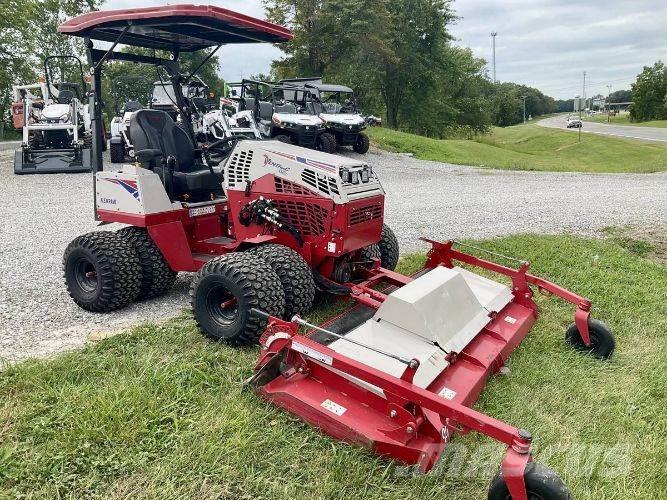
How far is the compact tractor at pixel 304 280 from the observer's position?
2.98 metres

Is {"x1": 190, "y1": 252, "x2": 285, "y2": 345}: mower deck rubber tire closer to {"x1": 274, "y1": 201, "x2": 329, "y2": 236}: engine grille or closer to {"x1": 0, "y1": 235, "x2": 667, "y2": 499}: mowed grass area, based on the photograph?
{"x1": 0, "y1": 235, "x2": 667, "y2": 499}: mowed grass area

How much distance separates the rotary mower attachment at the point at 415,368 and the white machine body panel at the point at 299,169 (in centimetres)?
83

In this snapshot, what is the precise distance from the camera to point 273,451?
3.01 m

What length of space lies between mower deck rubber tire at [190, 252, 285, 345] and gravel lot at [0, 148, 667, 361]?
99 cm

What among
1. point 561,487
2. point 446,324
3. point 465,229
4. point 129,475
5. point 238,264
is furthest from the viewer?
point 465,229

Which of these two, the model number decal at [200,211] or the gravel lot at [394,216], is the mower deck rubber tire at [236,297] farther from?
the model number decal at [200,211]

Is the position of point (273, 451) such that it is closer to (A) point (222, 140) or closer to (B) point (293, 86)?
(A) point (222, 140)

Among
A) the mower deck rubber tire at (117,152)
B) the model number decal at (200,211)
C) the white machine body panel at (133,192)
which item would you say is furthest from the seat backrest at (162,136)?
the mower deck rubber tire at (117,152)

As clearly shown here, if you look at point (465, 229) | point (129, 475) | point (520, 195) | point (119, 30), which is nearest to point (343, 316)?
point (129, 475)

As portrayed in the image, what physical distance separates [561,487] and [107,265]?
406 cm

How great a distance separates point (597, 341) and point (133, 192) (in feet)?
14.0

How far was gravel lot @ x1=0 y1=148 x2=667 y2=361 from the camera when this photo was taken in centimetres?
497

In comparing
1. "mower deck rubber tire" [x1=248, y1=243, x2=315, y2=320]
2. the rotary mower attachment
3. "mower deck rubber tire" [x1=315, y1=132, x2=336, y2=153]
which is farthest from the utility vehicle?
the rotary mower attachment

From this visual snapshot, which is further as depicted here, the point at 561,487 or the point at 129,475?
the point at 129,475
